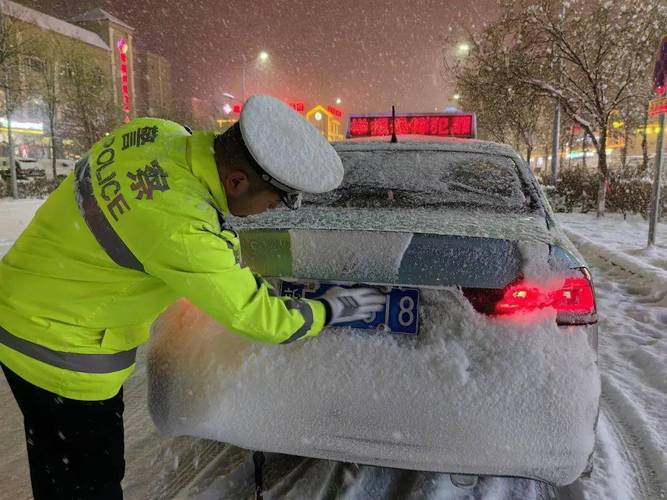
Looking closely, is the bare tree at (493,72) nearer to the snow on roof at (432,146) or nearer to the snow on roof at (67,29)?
the snow on roof at (432,146)

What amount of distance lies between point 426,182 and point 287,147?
147cm

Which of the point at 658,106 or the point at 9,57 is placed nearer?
the point at 658,106

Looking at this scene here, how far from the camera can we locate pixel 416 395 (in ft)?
5.72

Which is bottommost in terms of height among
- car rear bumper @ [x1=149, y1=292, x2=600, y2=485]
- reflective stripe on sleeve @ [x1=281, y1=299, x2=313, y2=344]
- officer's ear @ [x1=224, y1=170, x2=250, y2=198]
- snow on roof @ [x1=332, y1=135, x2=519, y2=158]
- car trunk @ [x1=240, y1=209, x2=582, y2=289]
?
car rear bumper @ [x1=149, y1=292, x2=600, y2=485]

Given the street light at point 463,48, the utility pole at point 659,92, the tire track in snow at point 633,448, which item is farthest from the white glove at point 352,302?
the street light at point 463,48

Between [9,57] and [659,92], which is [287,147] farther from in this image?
[9,57]

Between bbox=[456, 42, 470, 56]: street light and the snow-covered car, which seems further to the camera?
bbox=[456, 42, 470, 56]: street light

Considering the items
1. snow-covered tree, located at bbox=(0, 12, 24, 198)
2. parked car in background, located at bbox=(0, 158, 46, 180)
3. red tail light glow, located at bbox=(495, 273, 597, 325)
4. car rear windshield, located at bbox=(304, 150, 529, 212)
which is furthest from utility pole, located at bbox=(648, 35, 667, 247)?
parked car in background, located at bbox=(0, 158, 46, 180)

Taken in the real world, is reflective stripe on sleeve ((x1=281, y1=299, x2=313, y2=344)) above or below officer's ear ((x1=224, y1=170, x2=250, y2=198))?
below

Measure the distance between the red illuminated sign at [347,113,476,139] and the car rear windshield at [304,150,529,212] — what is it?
6.25ft

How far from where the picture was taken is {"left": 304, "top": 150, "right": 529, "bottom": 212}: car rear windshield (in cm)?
262

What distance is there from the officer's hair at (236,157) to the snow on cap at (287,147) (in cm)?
4

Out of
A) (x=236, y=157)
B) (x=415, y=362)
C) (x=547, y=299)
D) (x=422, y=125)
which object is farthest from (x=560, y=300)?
(x=422, y=125)

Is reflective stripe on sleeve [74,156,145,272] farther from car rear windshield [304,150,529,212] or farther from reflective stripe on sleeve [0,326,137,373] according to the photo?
car rear windshield [304,150,529,212]
